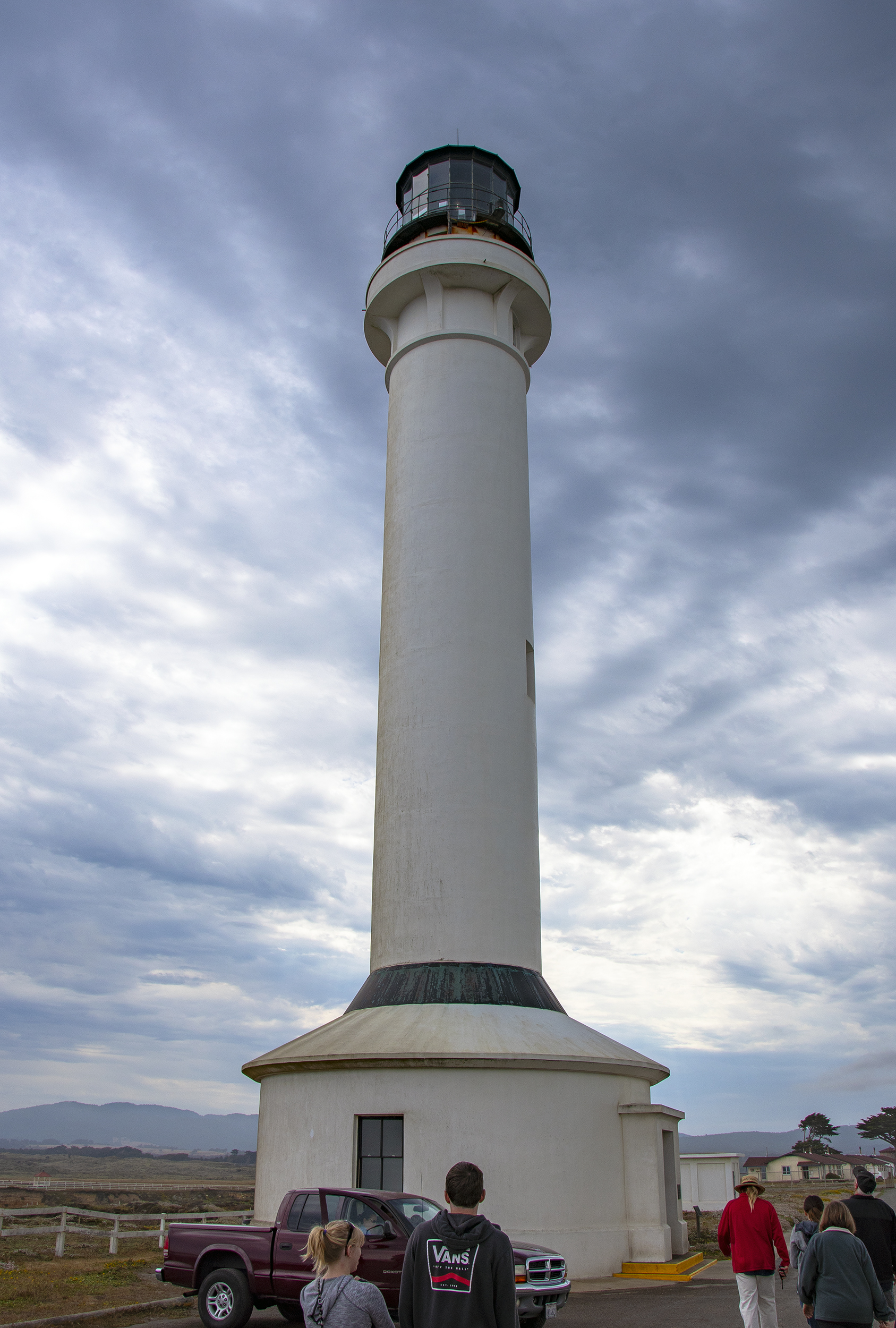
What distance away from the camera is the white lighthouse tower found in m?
14.4

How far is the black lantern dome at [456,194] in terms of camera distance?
23.4 meters

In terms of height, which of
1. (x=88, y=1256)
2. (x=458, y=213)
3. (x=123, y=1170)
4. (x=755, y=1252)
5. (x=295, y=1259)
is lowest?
(x=123, y=1170)

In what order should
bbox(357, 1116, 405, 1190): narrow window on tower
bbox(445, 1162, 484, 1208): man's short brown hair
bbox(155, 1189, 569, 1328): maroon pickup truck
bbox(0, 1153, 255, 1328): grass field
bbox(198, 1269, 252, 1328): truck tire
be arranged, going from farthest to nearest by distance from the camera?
bbox(357, 1116, 405, 1190): narrow window on tower, bbox(0, 1153, 255, 1328): grass field, bbox(198, 1269, 252, 1328): truck tire, bbox(155, 1189, 569, 1328): maroon pickup truck, bbox(445, 1162, 484, 1208): man's short brown hair

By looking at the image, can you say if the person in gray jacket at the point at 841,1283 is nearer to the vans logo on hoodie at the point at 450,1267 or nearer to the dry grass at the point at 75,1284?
the vans logo on hoodie at the point at 450,1267

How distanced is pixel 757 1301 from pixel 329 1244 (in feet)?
19.2

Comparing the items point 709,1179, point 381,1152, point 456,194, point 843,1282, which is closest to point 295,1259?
point 381,1152

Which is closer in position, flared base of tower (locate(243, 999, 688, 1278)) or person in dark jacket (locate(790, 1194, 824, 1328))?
person in dark jacket (locate(790, 1194, 824, 1328))

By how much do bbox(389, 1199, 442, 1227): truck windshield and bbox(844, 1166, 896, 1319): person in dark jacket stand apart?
4.21 meters

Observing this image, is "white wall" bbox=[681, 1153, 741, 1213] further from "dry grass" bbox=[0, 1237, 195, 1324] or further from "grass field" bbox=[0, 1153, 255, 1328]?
"dry grass" bbox=[0, 1237, 195, 1324]

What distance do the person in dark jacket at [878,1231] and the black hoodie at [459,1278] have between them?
4945 millimetres

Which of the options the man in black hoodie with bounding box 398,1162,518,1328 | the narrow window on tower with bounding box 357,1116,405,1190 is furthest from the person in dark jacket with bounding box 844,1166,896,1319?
the narrow window on tower with bounding box 357,1116,405,1190

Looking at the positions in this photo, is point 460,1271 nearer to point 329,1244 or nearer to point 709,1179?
point 329,1244

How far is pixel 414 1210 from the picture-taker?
10.6 meters

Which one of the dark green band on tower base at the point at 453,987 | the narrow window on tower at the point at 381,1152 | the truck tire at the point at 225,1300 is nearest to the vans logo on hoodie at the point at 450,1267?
the truck tire at the point at 225,1300
